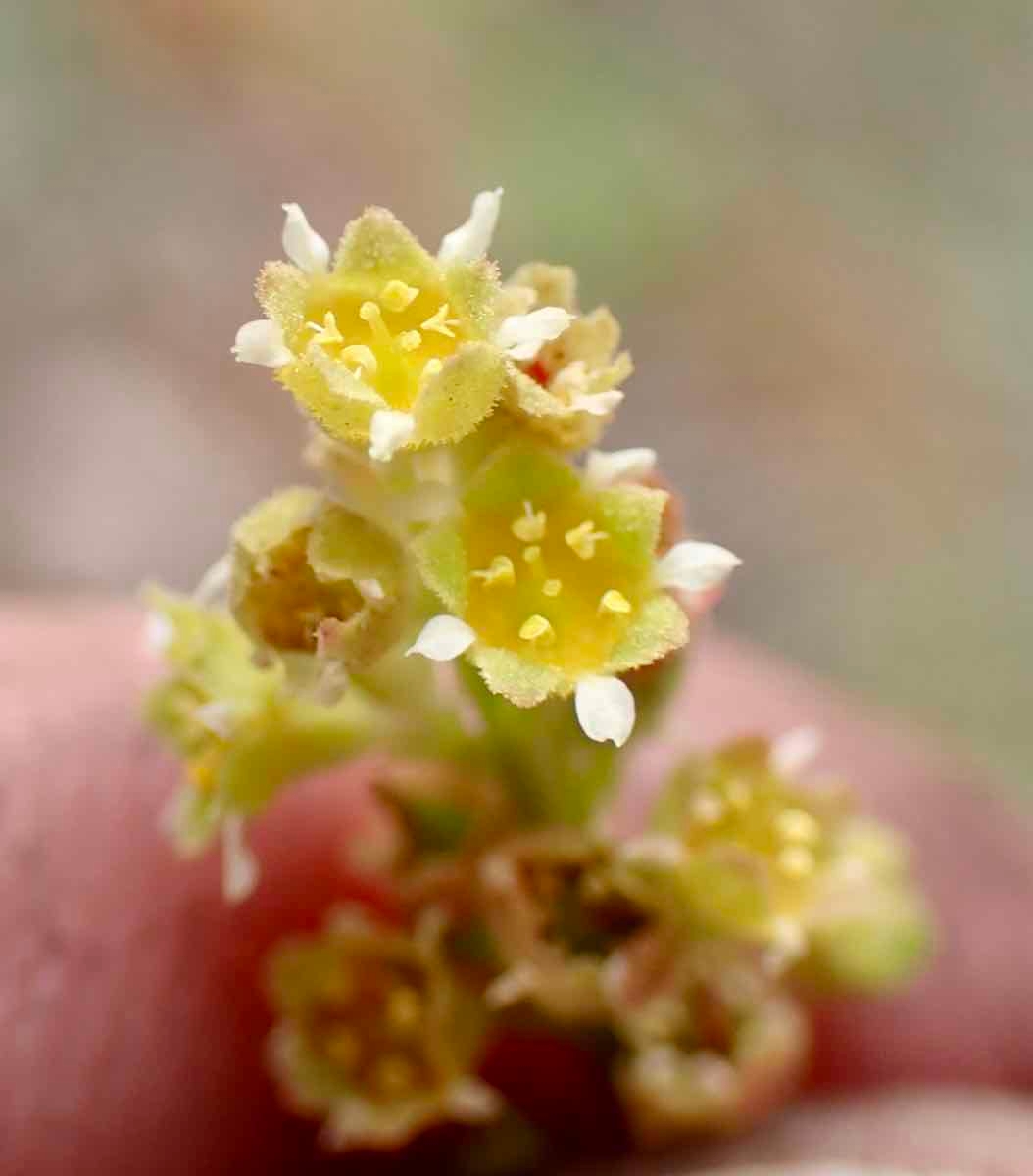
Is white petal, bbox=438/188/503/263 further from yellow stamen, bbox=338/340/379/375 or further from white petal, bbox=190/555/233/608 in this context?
white petal, bbox=190/555/233/608

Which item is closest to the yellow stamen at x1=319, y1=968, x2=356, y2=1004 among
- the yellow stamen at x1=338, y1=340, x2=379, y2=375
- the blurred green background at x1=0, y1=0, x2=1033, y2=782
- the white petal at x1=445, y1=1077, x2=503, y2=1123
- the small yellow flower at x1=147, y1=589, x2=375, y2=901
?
the white petal at x1=445, y1=1077, x2=503, y2=1123

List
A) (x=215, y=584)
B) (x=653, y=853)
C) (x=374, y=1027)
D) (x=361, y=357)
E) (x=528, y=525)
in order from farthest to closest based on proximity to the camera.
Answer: (x=374, y=1027) → (x=653, y=853) → (x=215, y=584) → (x=528, y=525) → (x=361, y=357)

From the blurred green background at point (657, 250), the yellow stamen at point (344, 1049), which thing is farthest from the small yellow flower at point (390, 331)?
the blurred green background at point (657, 250)

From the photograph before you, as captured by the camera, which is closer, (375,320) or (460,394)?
(460,394)

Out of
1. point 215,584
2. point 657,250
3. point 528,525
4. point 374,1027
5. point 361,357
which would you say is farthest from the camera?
point 657,250

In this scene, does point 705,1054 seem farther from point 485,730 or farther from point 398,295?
point 398,295

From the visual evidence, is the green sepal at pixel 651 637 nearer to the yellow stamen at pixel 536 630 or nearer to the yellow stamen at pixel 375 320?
the yellow stamen at pixel 536 630

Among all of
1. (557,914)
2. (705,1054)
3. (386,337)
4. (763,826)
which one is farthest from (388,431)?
(705,1054)

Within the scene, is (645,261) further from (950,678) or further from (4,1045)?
(4,1045)
